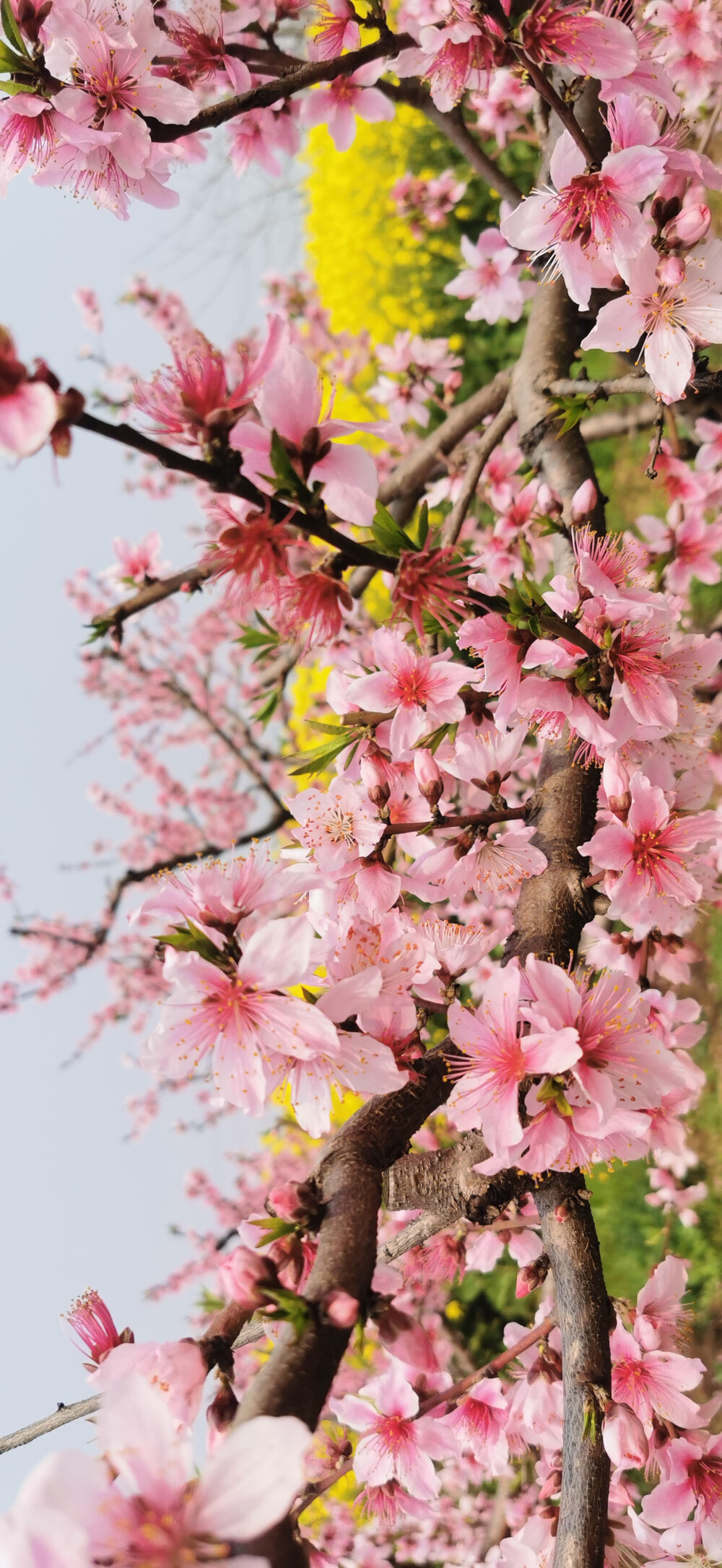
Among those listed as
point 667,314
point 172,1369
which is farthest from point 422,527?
point 172,1369

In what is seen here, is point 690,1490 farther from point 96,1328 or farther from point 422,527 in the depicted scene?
point 422,527

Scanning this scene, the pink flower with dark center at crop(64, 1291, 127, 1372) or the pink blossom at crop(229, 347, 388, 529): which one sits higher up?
the pink blossom at crop(229, 347, 388, 529)

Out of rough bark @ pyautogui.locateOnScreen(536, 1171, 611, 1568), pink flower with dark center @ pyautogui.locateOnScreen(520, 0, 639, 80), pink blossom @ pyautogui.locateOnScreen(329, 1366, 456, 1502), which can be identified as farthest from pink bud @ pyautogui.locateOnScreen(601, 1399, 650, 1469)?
pink flower with dark center @ pyautogui.locateOnScreen(520, 0, 639, 80)

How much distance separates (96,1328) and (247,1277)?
1.04ft

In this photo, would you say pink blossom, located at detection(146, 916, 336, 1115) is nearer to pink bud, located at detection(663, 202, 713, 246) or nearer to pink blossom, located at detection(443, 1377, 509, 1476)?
pink blossom, located at detection(443, 1377, 509, 1476)

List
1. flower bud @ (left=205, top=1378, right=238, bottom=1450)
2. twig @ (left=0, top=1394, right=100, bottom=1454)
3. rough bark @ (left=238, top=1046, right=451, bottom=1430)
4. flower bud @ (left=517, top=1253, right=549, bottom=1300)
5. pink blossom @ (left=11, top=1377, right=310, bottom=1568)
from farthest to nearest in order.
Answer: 1. flower bud @ (left=517, top=1253, right=549, bottom=1300)
2. twig @ (left=0, top=1394, right=100, bottom=1454)
3. flower bud @ (left=205, top=1378, right=238, bottom=1450)
4. rough bark @ (left=238, top=1046, right=451, bottom=1430)
5. pink blossom @ (left=11, top=1377, right=310, bottom=1568)

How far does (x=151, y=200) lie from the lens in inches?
56.3

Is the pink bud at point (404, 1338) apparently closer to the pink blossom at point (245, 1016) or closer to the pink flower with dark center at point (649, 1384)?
the pink blossom at point (245, 1016)

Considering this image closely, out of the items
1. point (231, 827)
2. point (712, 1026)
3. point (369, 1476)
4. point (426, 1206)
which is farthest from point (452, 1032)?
point (231, 827)

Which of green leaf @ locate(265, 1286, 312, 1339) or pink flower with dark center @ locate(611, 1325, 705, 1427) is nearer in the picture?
green leaf @ locate(265, 1286, 312, 1339)

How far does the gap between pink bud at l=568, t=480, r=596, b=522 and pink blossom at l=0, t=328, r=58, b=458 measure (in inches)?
39.5

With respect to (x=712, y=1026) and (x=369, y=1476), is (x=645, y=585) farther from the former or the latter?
(x=712, y=1026)

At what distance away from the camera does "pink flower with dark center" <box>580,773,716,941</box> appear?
47.4 inches

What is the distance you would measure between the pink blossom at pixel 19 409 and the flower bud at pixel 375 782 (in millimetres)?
663
